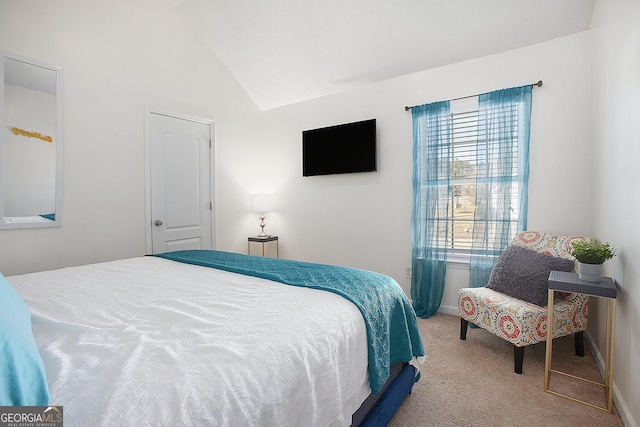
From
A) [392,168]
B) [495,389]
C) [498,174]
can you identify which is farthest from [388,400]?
[392,168]

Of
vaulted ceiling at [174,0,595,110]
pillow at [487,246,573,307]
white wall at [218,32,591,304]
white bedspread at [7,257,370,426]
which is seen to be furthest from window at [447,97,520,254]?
white bedspread at [7,257,370,426]

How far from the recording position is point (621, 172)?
5.70 feet

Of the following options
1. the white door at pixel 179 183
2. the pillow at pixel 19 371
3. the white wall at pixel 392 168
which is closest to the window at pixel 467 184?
the white wall at pixel 392 168

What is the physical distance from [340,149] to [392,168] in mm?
690

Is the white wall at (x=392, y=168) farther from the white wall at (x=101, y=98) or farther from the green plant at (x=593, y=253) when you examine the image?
the white wall at (x=101, y=98)

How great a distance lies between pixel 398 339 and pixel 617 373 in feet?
4.35

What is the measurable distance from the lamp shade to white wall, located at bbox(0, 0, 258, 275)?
1305 millimetres

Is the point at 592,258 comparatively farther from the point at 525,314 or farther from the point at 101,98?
the point at 101,98

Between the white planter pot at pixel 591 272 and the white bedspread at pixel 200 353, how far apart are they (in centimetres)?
146

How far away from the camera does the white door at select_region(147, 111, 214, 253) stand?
3225mm

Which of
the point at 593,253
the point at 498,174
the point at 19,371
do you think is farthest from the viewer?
the point at 498,174

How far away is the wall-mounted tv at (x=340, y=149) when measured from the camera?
11.5 ft

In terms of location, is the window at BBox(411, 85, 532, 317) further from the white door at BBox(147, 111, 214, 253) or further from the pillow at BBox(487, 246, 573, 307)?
the white door at BBox(147, 111, 214, 253)

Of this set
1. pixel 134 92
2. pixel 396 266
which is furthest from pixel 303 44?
pixel 396 266
